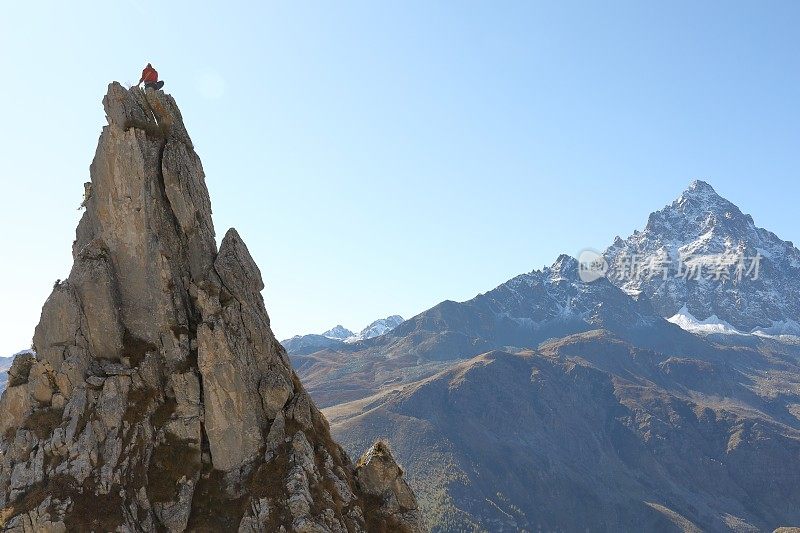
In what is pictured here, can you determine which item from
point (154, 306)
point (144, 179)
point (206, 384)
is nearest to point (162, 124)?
point (144, 179)

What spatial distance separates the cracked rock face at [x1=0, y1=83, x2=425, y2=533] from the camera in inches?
1341

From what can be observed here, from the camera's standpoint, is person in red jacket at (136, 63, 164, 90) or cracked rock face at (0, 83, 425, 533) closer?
cracked rock face at (0, 83, 425, 533)

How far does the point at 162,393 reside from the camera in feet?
125

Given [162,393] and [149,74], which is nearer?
[162,393]

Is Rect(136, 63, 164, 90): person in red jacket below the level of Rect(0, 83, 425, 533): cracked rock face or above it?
above

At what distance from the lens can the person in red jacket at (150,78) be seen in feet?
146

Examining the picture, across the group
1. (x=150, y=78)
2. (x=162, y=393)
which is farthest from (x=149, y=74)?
(x=162, y=393)

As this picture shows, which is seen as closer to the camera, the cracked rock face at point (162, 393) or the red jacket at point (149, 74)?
the cracked rock face at point (162, 393)

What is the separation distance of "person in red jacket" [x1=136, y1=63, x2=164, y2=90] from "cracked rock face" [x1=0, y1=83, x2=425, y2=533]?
1342 millimetres

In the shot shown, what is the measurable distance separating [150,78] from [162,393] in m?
22.4

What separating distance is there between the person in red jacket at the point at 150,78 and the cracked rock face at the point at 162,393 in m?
1.34

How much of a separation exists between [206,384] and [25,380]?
11700mm

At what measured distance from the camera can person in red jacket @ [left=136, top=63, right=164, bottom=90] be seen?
44562mm

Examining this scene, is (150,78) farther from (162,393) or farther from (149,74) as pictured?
(162,393)
